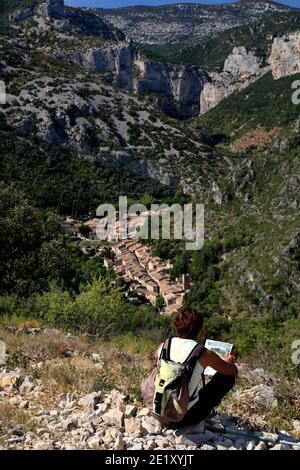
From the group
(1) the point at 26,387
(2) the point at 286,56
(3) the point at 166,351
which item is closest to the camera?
(3) the point at 166,351

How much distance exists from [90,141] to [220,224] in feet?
132

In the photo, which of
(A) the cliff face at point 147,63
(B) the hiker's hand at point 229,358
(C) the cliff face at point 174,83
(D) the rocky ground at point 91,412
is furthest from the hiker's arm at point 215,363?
(C) the cliff face at point 174,83

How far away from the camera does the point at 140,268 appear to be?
4262 centimetres

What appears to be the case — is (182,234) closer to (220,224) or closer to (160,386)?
(220,224)

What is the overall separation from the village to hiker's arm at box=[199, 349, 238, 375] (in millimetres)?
27279

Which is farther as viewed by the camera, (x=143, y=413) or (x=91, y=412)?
(x=91, y=412)

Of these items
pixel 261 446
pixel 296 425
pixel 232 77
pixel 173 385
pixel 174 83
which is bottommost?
pixel 296 425

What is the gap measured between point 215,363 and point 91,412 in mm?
1521

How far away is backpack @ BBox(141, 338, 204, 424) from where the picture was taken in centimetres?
420

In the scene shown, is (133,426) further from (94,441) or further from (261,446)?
(261,446)

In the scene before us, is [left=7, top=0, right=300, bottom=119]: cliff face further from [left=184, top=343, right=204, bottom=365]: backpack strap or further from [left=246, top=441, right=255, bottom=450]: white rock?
[left=246, top=441, right=255, bottom=450]: white rock

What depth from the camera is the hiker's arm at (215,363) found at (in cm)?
430

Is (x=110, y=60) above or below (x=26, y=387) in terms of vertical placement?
above

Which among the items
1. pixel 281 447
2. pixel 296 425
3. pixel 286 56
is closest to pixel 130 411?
pixel 281 447
